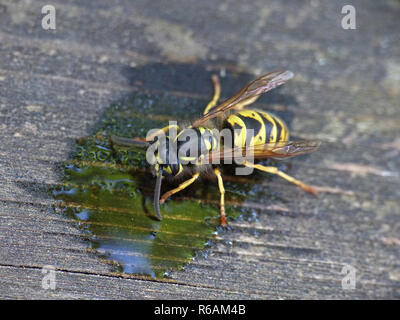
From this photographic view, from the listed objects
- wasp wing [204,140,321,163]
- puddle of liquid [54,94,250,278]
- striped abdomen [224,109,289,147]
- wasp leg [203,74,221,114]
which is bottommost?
puddle of liquid [54,94,250,278]

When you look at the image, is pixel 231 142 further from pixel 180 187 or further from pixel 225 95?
pixel 180 187

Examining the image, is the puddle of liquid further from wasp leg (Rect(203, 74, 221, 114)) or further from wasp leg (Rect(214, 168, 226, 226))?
wasp leg (Rect(203, 74, 221, 114))

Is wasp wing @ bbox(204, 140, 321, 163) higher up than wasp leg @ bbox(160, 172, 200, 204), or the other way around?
wasp wing @ bbox(204, 140, 321, 163)

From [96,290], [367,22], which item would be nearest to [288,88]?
[367,22]

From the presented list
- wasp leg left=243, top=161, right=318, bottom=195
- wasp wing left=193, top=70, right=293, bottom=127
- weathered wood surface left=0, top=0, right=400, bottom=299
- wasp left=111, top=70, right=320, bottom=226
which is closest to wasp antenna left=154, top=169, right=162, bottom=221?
wasp left=111, top=70, right=320, bottom=226

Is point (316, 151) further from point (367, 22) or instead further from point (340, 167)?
point (367, 22)

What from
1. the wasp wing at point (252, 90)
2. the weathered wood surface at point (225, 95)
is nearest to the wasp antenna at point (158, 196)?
the weathered wood surface at point (225, 95)

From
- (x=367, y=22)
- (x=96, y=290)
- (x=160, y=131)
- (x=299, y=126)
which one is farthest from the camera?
(x=367, y=22)
